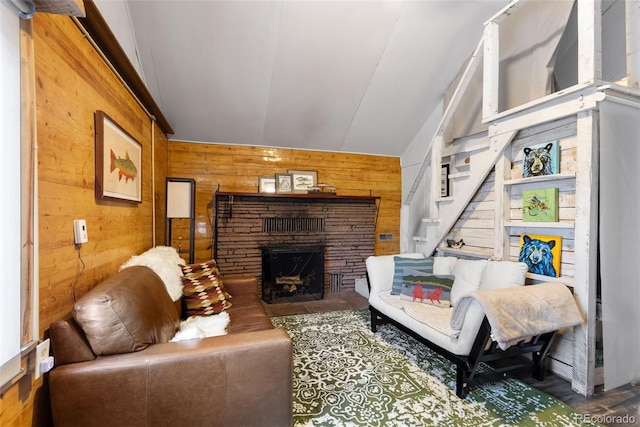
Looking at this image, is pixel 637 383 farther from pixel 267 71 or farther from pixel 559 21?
pixel 267 71

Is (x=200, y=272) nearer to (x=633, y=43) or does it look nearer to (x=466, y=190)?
(x=466, y=190)

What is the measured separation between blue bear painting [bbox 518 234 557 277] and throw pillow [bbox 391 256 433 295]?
2.62 ft

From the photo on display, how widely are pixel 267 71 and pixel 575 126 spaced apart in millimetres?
3069

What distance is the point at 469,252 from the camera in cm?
294

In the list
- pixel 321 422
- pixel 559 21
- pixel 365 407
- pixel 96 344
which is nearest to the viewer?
pixel 96 344

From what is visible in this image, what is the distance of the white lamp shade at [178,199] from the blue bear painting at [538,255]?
3535 mm

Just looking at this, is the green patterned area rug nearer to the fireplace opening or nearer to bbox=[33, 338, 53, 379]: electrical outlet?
bbox=[33, 338, 53, 379]: electrical outlet

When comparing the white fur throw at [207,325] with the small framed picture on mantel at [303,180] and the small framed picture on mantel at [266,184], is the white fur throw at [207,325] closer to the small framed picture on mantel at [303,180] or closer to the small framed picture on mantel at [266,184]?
the small framed picture on mantel at [266,184]

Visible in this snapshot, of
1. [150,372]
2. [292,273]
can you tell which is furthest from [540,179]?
[292,273]

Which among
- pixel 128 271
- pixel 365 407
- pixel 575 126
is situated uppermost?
pixel 575 126

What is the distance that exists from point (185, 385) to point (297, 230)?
126 inches

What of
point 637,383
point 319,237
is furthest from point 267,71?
point 637,383

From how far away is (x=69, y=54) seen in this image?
1.43 m

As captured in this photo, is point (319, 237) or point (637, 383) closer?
point (637, 383)
